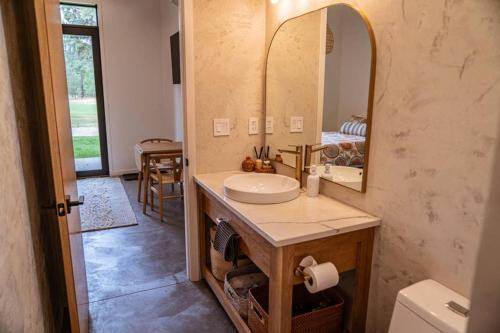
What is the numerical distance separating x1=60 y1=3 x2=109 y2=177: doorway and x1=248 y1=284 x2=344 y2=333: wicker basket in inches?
166

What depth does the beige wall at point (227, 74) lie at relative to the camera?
2.34 m

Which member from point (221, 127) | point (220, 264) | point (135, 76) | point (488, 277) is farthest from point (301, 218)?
point (135, 76)

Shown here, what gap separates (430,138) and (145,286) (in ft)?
7.36

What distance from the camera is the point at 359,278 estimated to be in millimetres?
1743

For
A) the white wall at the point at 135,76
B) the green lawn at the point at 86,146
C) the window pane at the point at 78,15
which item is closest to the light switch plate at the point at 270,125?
the white wall at the point at 135,76

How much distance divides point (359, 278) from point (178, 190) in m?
3.51

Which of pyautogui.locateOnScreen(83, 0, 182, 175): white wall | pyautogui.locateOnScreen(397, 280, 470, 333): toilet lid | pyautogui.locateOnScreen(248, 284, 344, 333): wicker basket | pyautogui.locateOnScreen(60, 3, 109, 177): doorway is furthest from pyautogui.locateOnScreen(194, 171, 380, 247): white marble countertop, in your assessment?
pyautogui.locateOnScreen(60, 3, 109, 177): doorway

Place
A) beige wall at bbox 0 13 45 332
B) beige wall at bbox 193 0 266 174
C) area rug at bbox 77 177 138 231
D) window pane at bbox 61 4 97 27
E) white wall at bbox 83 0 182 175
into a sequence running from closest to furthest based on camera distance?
beige wall at bbox 0 13 45 332
beige wall at bbox 193 0 266 174
area rug at bbox 77 177 138 231
window pane at bbox 61 4 97 27
white wall at bbox 83 0 182 175

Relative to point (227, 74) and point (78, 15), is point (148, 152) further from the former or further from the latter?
point (78, 15)

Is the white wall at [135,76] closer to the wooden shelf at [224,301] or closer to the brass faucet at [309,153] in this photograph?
the wooden shelf at [224,301]

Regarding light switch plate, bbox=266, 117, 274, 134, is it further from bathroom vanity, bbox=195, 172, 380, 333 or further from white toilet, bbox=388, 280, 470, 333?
white toilet, bbox=388, 280, 470, 333

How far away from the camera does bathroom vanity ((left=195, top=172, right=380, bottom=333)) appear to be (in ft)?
5.02

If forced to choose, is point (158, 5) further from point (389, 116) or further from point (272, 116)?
point (389, 116)

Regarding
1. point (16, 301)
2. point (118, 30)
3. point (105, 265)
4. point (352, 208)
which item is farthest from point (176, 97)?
point (16, 301)
